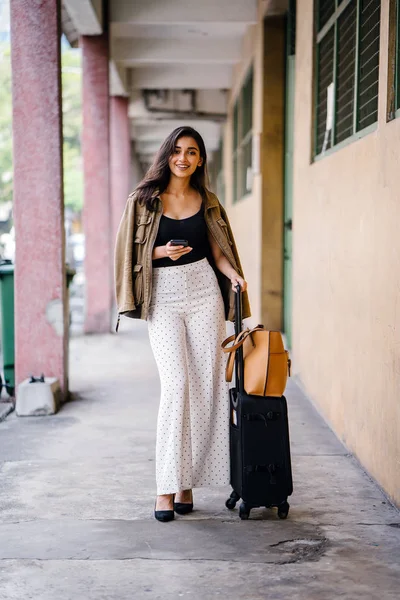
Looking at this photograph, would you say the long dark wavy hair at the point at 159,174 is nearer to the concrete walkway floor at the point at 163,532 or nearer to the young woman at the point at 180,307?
the young woman at the point at 180,307

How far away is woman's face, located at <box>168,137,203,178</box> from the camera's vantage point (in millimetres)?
4090

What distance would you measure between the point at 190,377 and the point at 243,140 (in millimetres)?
9649

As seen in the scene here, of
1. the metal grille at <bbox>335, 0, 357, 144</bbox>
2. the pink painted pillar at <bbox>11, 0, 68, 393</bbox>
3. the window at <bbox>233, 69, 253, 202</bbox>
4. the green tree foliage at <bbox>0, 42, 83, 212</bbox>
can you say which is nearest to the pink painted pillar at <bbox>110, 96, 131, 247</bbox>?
the window at <bbox>233, 69, 253, 202</bbox>

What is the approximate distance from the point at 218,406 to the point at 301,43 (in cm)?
447

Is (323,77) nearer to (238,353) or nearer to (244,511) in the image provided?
(238,353)

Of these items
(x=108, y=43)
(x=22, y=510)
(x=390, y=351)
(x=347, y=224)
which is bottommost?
(x=22, y=510)

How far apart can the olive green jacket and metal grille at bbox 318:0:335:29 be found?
9.31 ft

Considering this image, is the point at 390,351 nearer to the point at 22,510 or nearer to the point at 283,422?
the point at 283,422

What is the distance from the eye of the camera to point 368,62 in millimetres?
5000

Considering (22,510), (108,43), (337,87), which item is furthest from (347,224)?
(108,43)

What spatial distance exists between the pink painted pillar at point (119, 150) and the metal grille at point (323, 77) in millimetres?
8552

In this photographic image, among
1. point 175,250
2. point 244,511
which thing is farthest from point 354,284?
point 244,511

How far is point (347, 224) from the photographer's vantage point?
5297 mm

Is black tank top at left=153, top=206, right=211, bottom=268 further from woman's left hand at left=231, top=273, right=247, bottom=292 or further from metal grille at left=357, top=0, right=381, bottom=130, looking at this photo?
metal grille at left=357, top=0, right=381, bottom=130
